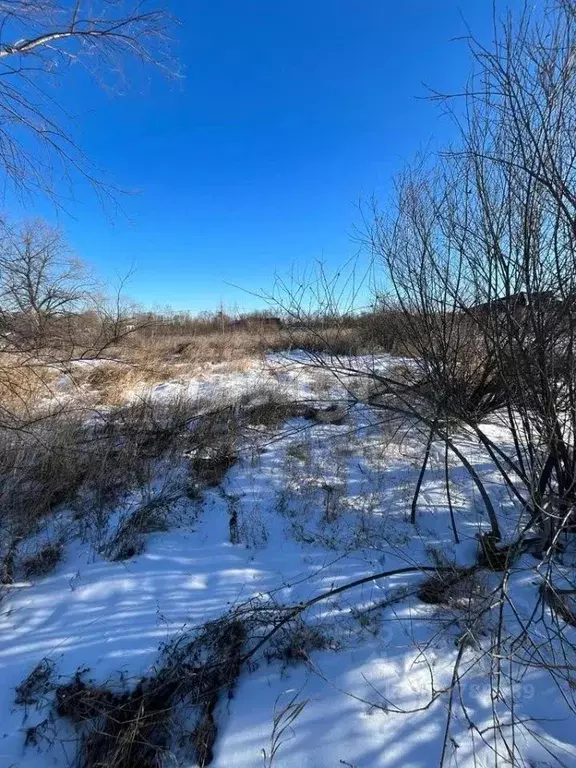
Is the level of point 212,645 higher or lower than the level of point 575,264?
lower

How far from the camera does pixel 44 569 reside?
246 cm

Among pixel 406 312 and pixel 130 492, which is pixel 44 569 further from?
pixel 406 312

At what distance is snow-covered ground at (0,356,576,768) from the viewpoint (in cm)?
153

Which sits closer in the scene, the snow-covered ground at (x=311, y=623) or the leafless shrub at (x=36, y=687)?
the snow-covered ground at (x=311, y=623)

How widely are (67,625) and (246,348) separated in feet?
34.4

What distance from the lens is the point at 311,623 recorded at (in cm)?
207

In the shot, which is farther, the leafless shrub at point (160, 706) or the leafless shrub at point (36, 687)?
the leafless shrub at point (36, 687)

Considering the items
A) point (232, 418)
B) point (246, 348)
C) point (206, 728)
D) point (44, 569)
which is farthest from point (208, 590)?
point (246, 348)

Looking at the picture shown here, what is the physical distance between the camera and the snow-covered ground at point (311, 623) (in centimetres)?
153

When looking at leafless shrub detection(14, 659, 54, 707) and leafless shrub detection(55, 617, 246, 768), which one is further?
leafless shrub detection(14, 659, 54, 707)

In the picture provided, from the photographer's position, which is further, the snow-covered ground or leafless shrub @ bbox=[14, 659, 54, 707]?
leafless shrub @ bbox=[14, 659, 54, 707]

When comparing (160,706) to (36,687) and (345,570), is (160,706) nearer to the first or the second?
(36,687)

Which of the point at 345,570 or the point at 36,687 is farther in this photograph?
the point at 345,570

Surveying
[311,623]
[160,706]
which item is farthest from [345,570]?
[160,706]
